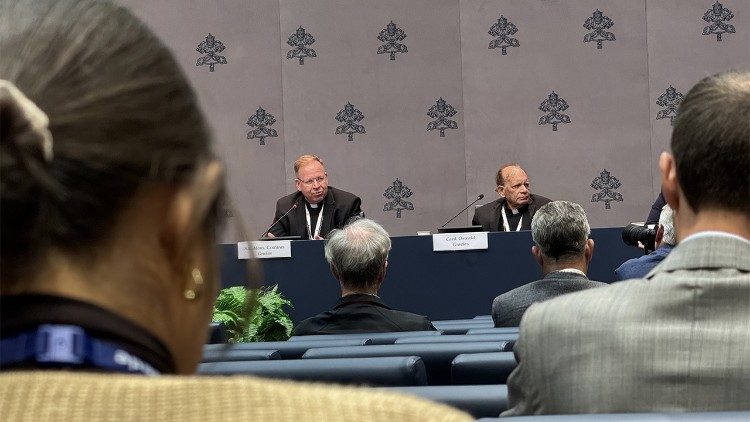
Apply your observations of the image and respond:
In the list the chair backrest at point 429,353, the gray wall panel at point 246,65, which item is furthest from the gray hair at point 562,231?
the gray wall panel at point 246,65

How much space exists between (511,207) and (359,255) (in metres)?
4.42

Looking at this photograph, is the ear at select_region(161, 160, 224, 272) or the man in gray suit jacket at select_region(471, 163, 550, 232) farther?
the man in gray suit jacket at select_region(471, 163, 550, 232)

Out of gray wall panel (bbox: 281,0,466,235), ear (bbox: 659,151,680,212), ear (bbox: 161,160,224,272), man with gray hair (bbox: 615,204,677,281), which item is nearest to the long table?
man with gray hair (bbox: 615,204,677,281)

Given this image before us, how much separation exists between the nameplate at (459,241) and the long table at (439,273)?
0.03 m

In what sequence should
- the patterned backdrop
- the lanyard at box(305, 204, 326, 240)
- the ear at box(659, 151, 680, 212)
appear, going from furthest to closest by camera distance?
1. the patterned backdrop
2. the lanyard at box(305, 204, 326, 240)
3. the ear at box(659, 151, 680, 212)

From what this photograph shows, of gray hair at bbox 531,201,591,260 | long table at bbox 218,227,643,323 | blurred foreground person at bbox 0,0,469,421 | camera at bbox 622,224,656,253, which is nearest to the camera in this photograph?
blurred foreground person at bbox 0,0,469,421

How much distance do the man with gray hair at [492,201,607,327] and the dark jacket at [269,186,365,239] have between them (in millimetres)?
4368

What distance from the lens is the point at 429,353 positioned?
97.0 inches

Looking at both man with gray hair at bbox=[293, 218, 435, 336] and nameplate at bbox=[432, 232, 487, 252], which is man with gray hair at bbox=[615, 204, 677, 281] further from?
nameplate at bbox=[432, 232, 487, 252]

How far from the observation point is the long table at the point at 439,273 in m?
6.84

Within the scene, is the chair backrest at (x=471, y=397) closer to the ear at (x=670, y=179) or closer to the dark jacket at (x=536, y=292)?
the ear at (x=670, y=179)

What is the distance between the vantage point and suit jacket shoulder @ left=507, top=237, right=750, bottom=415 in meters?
1.63

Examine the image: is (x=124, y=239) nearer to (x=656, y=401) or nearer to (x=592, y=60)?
(x=656, y=401)

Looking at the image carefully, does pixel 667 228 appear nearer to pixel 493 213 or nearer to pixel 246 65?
pixel 493 213
